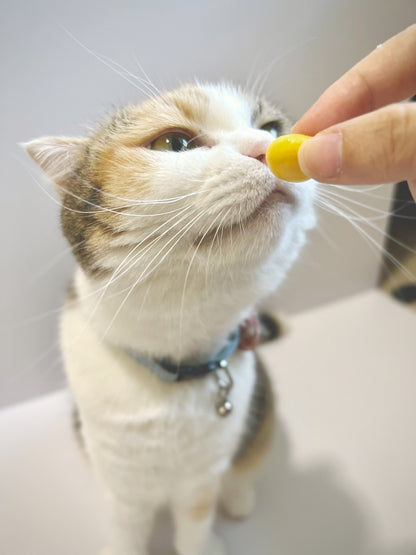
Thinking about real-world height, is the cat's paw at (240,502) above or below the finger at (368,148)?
below

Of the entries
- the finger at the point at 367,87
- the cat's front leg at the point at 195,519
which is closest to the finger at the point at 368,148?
the finger at the point at 367,87

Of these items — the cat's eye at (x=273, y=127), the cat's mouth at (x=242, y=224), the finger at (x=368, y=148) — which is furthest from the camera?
the cat's eye at (x=273, y=127)

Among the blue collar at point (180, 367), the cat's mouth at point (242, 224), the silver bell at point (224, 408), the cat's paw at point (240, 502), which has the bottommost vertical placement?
the cat's paw at point (240, 502)

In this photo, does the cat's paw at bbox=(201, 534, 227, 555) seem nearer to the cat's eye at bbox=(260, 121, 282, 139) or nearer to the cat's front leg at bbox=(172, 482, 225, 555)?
the cat's front leg at bbox=(172, 482, 225, 555)

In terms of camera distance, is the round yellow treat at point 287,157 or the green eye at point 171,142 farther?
the green eye at point 171,142

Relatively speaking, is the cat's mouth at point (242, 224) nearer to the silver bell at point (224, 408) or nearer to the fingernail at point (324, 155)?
the fingernail at point (324, 155)

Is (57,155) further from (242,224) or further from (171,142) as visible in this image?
(242,224)

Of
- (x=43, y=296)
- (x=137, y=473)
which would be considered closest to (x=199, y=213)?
(x=137, y=473)
